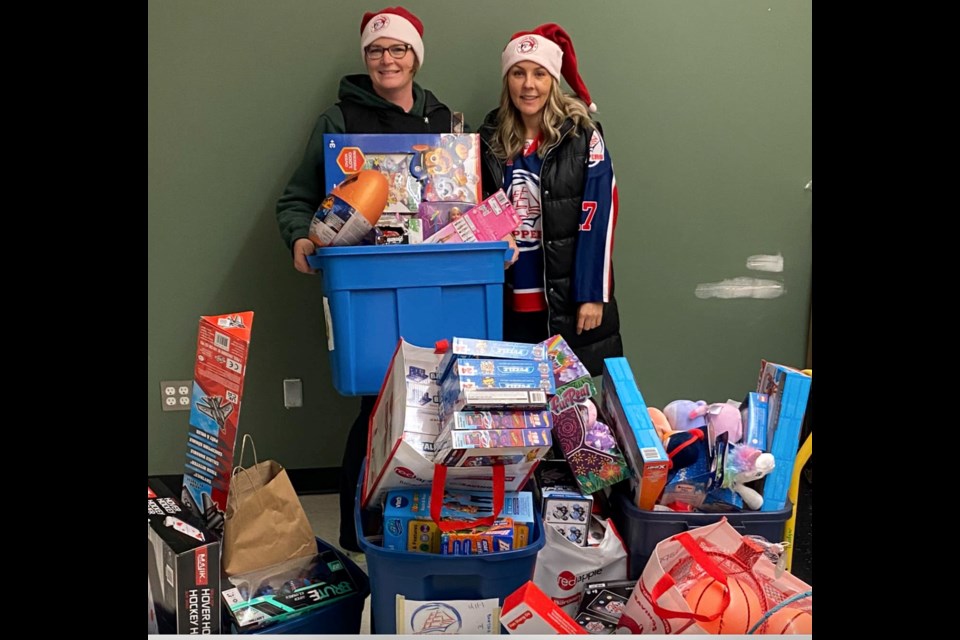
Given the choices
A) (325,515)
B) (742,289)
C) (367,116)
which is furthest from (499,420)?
(742,289)

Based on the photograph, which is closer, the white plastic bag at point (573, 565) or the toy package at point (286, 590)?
the toy package at point (286, 590)

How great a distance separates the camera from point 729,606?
1458 mm

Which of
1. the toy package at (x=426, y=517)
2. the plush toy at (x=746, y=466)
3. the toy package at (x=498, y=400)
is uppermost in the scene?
the toy package at (x=498, y=400)

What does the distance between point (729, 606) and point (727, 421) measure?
1.76 ft

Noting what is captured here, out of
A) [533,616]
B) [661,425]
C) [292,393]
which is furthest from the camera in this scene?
[292,393]

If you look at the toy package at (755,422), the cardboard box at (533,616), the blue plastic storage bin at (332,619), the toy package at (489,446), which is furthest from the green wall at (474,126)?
the cardboard box at (533,616)

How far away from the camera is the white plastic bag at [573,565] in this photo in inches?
70.6

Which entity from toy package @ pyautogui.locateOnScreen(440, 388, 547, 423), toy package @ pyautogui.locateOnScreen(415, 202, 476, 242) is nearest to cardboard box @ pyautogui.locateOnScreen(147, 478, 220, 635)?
toy package @ pyautogui.locateOnScreen(440, 388, 547, 423)

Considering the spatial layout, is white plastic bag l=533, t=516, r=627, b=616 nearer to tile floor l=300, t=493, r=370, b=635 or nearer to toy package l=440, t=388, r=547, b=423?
toy package l=440, t=388, r=547, b=423

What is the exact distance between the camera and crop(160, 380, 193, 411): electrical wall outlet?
9.91ft

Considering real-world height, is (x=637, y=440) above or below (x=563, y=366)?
below

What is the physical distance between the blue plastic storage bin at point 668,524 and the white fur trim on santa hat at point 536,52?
4.92 feet

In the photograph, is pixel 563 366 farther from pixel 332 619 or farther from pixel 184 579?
pixel 184 579

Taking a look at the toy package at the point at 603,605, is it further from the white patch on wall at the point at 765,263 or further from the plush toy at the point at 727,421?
the white patch on wall at the point at 765,263
